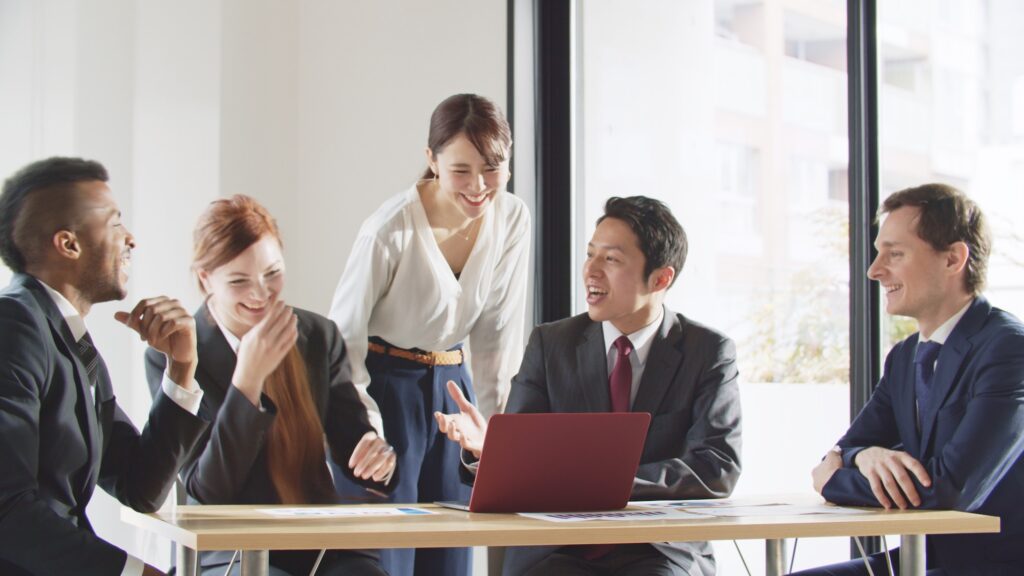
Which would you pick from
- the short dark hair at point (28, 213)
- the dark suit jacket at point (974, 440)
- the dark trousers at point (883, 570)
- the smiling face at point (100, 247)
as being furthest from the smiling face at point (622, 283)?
the short dark hair at point (28, 213)

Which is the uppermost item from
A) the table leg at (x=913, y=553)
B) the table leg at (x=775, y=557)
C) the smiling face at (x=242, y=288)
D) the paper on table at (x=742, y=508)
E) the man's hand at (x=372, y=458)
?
the smiling face at (x=242, y=288)

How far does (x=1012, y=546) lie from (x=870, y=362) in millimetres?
950

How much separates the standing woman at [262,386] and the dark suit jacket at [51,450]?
55cm

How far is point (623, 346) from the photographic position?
307cm

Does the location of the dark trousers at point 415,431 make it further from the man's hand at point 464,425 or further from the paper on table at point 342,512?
the paper on table at point 342,512

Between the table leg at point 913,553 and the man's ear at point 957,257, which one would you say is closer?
the table leg at point 913,553

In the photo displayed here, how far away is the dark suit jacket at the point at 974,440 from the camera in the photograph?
2473mm

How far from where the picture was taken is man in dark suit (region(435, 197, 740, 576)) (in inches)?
108

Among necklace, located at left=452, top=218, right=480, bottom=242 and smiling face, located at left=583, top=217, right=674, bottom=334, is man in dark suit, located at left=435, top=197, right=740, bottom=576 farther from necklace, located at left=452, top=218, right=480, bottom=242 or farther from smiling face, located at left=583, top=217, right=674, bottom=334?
necklace, located at left=452, top=218, right=480, bottom=242

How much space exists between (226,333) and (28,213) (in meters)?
0.99

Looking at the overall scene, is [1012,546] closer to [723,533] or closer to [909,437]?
[909,437]

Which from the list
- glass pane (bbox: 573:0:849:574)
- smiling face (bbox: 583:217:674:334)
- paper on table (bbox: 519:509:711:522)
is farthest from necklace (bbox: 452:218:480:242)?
paper on table (bbox: 519:509:711:522)

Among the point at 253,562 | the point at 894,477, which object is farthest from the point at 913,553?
the point at 253,562

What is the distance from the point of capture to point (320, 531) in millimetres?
2025
